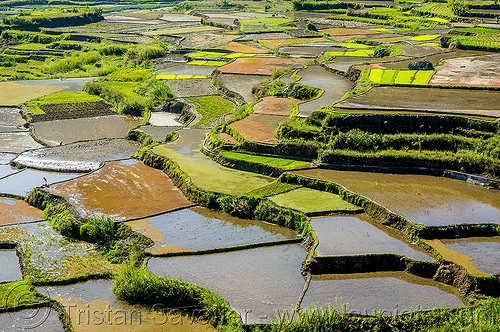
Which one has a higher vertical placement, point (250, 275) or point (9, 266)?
point (250, 275)

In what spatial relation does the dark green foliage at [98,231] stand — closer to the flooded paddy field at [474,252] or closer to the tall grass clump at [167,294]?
the tall grass clump at [167,294]

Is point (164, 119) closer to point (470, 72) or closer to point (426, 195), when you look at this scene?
point (470, 72)

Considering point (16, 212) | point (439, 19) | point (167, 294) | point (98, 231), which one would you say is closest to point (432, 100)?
point (98, 231)

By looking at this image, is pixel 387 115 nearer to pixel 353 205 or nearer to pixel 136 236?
pixel 353 205

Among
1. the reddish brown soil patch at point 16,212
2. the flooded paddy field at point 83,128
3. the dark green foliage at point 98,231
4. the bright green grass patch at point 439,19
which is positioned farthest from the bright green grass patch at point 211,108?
the bright green grass patch at point 439,19

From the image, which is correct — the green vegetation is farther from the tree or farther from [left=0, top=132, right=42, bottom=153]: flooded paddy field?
the tree

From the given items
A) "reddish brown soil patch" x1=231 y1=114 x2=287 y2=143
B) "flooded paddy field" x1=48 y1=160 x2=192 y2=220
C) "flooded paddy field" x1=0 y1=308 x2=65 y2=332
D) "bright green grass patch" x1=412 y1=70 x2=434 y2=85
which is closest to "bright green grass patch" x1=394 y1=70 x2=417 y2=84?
"bright green grass patch" x1=412 y1=70 x2=434 y2=85

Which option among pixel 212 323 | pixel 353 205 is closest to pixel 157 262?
pixel 212 323
